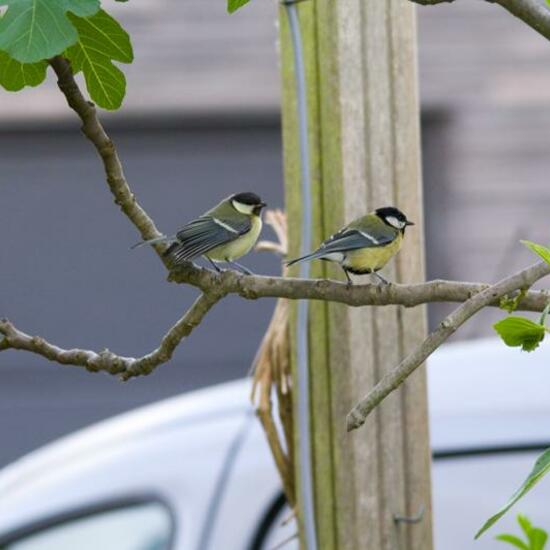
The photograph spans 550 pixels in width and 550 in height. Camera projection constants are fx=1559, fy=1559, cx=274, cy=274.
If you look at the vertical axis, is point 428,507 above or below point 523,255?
above

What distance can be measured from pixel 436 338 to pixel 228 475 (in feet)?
6.77

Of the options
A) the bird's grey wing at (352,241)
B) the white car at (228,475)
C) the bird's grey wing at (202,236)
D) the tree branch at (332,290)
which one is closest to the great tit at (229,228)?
the bird's grey wing at (202,236)

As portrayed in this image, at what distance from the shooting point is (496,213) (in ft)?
30.1

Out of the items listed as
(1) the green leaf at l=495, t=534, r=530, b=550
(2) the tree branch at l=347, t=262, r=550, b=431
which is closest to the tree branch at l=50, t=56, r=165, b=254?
(2) the tree branch at l=347, t=262, r=550, b=431

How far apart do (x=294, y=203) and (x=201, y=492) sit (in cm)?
96

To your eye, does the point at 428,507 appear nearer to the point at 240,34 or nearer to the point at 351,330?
the point at 351,330

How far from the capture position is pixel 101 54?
155 cm

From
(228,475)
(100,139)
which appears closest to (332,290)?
(100,139)

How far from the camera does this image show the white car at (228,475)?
137 inches

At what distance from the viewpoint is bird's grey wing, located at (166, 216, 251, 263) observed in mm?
1917

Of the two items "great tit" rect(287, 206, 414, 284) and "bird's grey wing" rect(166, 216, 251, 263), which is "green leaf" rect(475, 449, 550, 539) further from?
"great tit" rect(287, 206, 414, 284)

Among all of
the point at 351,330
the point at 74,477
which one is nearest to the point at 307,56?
the point at 351,330

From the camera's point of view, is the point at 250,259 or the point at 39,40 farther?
the point at 250,259

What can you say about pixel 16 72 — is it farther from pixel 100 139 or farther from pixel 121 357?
pixel 121 357
